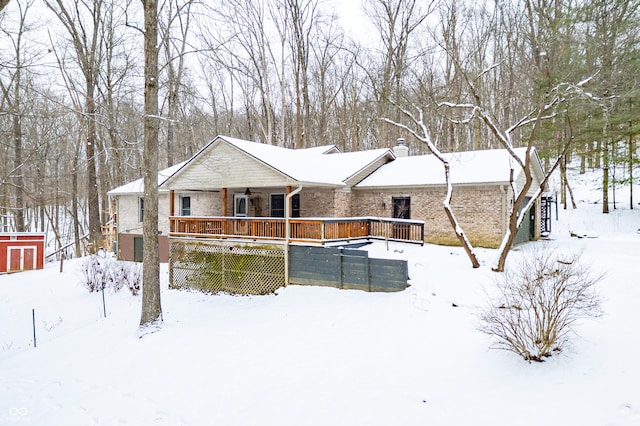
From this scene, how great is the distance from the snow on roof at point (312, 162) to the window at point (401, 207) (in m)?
2.20

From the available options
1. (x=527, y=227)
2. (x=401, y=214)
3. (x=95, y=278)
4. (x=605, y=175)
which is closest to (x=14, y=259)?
(x=95, y=278)

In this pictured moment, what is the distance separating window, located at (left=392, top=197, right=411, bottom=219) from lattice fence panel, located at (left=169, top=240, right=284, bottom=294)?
19.4 ft

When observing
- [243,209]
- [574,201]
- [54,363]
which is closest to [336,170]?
[243,209]

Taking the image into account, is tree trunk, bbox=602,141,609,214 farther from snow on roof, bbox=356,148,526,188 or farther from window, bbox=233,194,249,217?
window, bbox=233,194,249,217

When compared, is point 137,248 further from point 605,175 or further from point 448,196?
point 605,175

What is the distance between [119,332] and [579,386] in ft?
33.5

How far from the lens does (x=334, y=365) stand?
23.5ft

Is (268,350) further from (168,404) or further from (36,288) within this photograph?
(36,288)

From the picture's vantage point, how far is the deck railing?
1326 centimetres

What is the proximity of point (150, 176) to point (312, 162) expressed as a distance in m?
8.17

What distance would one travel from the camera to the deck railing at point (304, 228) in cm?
1326

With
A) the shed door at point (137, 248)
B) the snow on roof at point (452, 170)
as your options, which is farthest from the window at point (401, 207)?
the shed door at point (137, 248)

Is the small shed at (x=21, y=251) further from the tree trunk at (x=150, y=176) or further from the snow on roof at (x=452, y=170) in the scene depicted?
the snow on roof at (x=452, y=170)

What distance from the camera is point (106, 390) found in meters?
6.76
